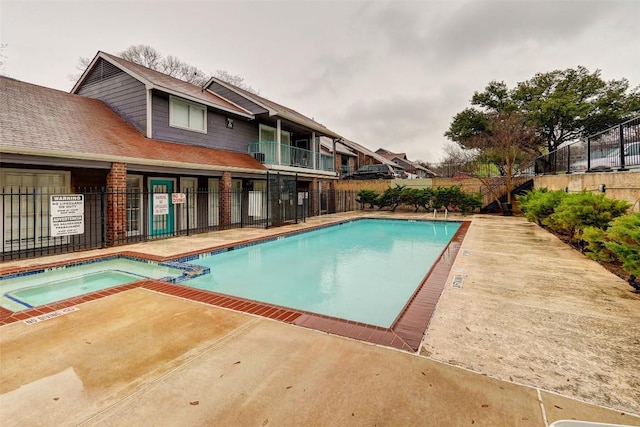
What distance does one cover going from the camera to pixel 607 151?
29.9ft

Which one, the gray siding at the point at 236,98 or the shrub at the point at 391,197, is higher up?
the gray siding at the point at 236,98

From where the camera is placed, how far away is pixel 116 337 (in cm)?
313

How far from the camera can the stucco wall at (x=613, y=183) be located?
6.97 meters

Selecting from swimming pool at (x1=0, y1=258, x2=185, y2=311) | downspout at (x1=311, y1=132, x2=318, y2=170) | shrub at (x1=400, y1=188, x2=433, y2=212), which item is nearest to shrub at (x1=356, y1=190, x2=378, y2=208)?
shrub at (x1=400, y1=188, x2=433, y2=212)

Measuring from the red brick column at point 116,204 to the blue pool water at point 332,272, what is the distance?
3.09 meters

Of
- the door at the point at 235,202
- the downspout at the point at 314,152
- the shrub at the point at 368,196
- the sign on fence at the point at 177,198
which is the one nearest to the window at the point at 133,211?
the sign on fence at the point at 177,198

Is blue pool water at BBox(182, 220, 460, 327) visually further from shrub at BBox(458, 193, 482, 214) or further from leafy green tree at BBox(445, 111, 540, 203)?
leafy green tree at BBox(445, 111, 540, 203)

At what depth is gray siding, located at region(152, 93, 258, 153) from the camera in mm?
11421

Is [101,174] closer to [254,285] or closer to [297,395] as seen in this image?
[254,285]

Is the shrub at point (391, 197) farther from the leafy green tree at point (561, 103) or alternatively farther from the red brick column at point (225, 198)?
the red brick column at point (225, 198)

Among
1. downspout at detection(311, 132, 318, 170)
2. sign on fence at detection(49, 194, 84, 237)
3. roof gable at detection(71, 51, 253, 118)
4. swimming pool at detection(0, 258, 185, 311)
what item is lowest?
swimming pool at detection(0, 258, 185, 311)

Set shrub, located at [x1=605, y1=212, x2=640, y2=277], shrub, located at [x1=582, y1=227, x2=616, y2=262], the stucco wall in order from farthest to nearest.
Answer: the stucco wall
shrub, located at [x1=582, y1=227, x2=616, y2=262]
shrub, located at [x1=605, y1=212, x2=640, y2=277]

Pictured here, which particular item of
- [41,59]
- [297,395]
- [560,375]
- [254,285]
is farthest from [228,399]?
[41,59]

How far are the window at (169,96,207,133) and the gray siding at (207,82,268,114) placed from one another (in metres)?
2.48
